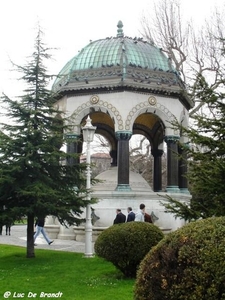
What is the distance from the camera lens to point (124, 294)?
802 cm

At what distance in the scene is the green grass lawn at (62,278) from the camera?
320 inches

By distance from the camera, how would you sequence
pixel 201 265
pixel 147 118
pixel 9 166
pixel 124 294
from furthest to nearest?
1. pixel 147 118
2. pixel 9 166
3. pixel 124 294
4. pixel 201 265

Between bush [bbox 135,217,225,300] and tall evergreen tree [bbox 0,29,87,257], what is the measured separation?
7.25 meters

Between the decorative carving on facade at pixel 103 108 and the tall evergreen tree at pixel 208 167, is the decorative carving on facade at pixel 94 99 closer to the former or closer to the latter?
the decorative carving on facade at pixel 103 108

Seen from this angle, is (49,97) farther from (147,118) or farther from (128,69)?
(147,118)

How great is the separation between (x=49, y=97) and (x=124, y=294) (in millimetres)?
6835

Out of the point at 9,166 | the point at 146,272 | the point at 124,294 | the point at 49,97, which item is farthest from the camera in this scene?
the point at 49,97

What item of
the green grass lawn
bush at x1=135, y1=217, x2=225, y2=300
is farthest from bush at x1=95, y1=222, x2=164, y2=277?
bush at x1=135, y1=217, x2=225, y2=300

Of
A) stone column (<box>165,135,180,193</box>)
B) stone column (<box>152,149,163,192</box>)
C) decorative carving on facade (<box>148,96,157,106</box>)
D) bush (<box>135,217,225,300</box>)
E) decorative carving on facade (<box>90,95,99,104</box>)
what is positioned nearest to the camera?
bush (<box>135,217,225,300</box>)

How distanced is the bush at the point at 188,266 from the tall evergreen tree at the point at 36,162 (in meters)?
7.25

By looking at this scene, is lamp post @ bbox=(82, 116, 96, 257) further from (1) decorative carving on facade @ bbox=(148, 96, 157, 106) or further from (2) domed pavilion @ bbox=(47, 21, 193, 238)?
(1) decorative carving on facade @ bbox=(148, 96, 157, 106)

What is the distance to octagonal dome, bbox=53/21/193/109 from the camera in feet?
60.5

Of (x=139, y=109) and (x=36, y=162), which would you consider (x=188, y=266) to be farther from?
(x=139, y=109)

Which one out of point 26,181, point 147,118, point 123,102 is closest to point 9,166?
point 26,181
